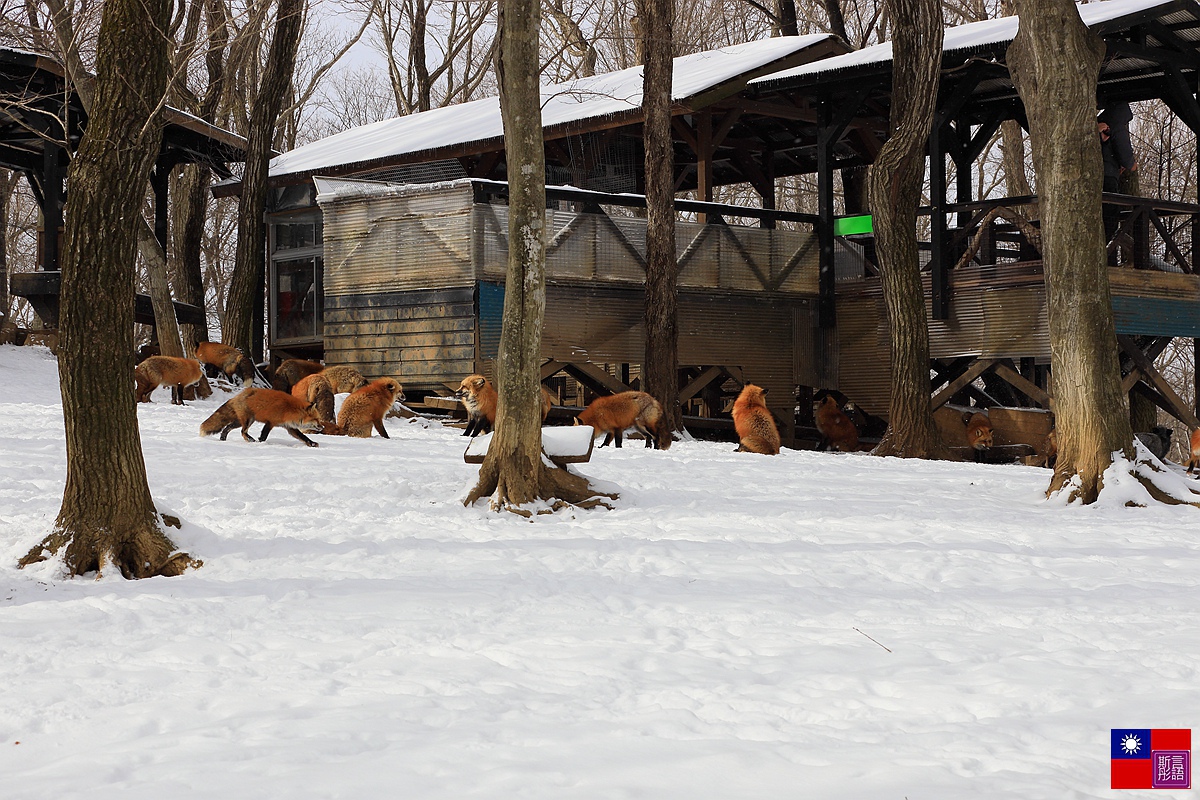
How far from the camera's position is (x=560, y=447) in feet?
30.8

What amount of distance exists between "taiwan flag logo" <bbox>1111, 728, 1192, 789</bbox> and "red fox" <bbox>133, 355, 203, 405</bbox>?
14.6m

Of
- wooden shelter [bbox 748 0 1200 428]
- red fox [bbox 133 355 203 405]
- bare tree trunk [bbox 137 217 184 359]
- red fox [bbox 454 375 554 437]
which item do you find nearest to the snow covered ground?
red fox [bbox 454 375 554 437]

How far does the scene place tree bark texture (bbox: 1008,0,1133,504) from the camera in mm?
9836

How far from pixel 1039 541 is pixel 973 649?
9.84 feet

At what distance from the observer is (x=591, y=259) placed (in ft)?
59.2

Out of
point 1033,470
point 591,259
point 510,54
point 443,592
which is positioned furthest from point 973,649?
point 591,259

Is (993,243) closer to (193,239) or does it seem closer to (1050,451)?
(1050,451)

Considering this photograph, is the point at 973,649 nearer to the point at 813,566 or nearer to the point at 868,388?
the point at 813,566

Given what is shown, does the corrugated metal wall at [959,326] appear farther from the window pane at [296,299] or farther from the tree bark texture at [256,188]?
the tree bark texture at [256,188]

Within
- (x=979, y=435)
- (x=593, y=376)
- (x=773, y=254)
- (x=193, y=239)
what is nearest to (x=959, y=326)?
(x=979, y=435)

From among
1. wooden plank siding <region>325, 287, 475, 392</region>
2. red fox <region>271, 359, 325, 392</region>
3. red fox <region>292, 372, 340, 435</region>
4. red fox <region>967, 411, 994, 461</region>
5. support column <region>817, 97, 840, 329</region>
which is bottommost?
red fox <region>967, 411, 994, 461</region>

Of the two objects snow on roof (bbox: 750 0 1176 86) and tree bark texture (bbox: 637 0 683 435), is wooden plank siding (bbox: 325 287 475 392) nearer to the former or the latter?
tree bark texture (bbox: 637 0 683 435)

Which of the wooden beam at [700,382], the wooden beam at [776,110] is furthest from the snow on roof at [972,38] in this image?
the wooden beam at [700,382]

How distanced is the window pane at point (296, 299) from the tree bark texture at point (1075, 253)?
15.2 metres
